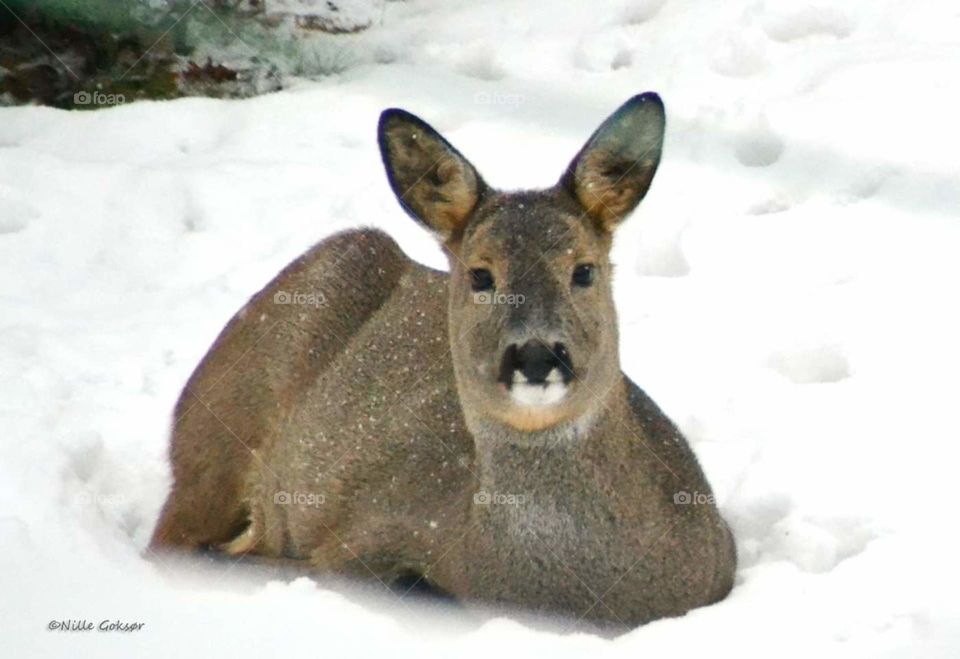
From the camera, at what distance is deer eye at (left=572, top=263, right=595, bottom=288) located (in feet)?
18.5

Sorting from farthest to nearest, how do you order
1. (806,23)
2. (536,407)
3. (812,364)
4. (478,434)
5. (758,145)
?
1. (806,23)
2. (758,145)
3. (812,364)
4. (478,434)
5. (536,407)

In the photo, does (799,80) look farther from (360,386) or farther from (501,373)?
(501,373)

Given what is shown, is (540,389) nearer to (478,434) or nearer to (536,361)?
(536,361)

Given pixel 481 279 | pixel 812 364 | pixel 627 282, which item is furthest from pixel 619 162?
pixel 627 282

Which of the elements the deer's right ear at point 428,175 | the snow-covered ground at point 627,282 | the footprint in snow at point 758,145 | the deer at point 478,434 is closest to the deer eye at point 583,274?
the deer at point 478,434

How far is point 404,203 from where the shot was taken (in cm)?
614

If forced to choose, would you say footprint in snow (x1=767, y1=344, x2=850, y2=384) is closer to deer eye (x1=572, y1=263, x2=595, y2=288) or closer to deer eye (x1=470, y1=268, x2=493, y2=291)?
deer eye (x1=572, y1=263, x2=595, y2=288)

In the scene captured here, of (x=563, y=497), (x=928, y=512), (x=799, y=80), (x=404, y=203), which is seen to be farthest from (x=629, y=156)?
(x=799, y=80)

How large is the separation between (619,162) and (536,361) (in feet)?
3.41

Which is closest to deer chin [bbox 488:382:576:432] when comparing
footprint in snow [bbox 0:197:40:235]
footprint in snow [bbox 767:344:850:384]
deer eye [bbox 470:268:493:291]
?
deer eye [bbox 470:268:493:291]

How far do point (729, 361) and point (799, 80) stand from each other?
2.30 m

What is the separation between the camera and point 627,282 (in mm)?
7988

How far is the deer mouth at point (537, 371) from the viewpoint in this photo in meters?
5.27

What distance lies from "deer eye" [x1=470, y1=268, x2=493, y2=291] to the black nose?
1.33 ft
